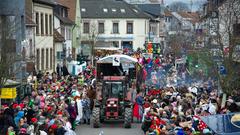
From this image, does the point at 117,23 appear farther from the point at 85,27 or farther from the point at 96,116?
the point at 96,116

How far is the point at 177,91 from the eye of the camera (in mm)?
35281

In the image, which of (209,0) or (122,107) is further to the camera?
(209,0)

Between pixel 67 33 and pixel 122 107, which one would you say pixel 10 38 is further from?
pixel 67 33

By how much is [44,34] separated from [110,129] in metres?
26.1

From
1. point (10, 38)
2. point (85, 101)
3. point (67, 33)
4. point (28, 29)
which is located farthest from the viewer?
point (67, 33)

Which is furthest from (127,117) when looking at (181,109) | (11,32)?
(11,32)

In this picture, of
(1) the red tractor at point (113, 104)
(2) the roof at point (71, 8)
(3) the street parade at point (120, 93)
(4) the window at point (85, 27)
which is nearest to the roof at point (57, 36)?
(3) the street parade at point (120, 93)

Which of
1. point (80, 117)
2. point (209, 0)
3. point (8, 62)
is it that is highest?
point (209, 0)

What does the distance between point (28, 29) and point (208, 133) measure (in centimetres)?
3002

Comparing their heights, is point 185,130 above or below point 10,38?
below

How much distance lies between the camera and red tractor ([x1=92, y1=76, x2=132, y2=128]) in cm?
2870

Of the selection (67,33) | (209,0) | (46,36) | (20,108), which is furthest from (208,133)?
(67,33)

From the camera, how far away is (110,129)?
94.0 feet

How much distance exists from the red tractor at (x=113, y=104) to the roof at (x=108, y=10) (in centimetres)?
6757
